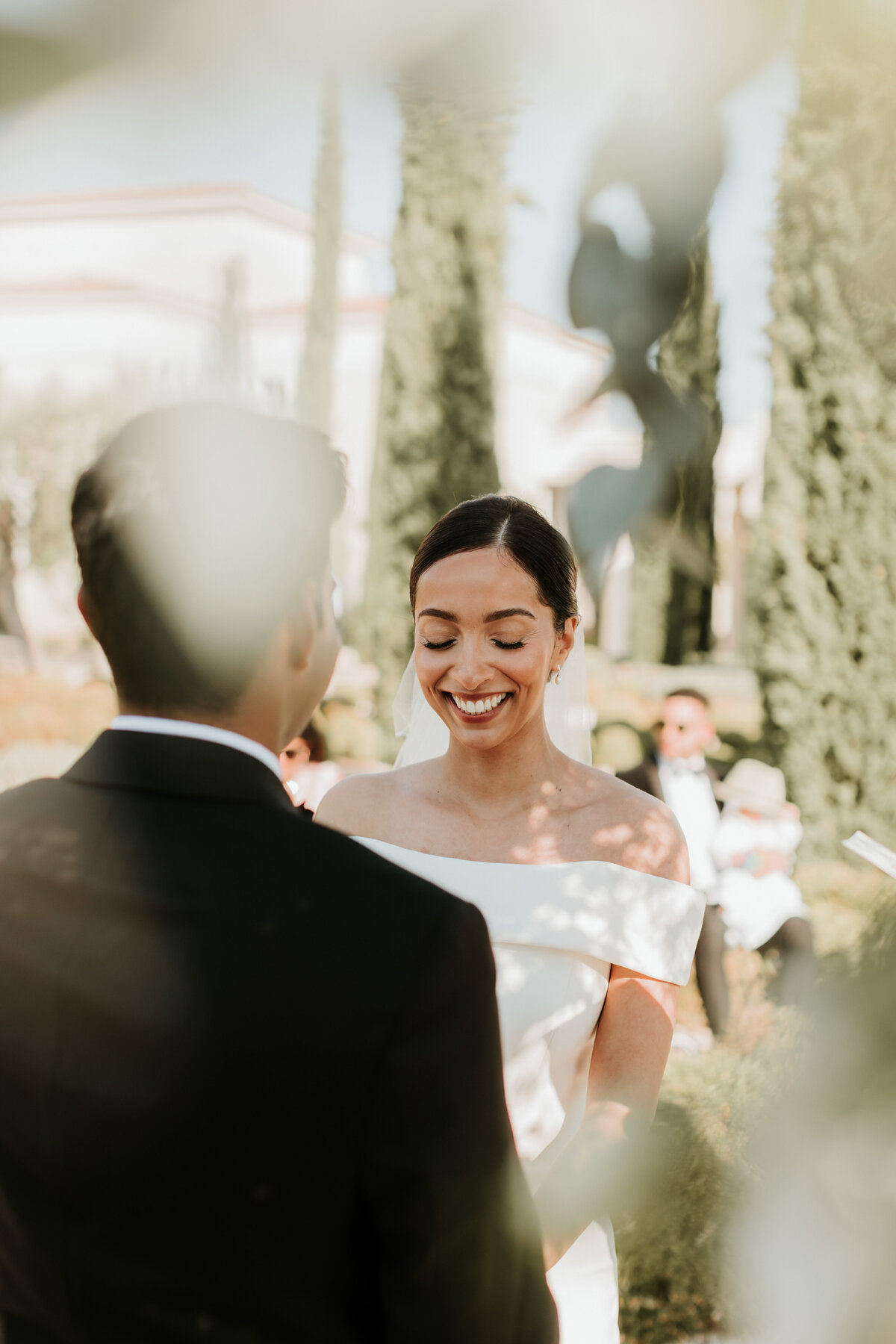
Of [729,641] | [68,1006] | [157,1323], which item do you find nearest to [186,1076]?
[68,1006]

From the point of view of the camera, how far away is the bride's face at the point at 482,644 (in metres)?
2.21

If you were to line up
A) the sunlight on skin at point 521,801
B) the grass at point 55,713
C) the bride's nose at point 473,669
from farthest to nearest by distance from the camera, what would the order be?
the grass at point 55,713 < the bride's nose at point 473,669 < the sunlight on skin at point 521,801

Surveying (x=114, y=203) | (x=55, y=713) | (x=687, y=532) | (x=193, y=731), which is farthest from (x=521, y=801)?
→ (x=55, y=713)

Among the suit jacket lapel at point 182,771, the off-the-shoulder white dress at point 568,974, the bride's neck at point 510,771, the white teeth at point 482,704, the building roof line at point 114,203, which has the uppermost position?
the building roof line at point 114,203

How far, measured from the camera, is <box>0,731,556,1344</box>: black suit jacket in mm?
915

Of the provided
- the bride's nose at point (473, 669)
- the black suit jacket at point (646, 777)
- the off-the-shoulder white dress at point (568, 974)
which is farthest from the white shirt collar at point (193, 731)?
the black suit jacket at point (646, 777)

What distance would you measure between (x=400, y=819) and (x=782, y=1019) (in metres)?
1.08

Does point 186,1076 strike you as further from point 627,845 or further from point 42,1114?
point 627,845

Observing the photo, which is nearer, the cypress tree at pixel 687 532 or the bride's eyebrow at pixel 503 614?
the bride's eyebrow at pixel 503 614

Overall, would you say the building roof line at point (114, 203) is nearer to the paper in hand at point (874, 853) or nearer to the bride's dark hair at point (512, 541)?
the bride's dark hair at point (512, 541)

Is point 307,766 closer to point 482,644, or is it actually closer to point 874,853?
point 482,644

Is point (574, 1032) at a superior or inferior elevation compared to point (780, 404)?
inferior

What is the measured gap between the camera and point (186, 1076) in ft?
3.01

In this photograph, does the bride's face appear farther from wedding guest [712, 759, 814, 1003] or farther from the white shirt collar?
wedding guest [712, 759, 814, 1003]
